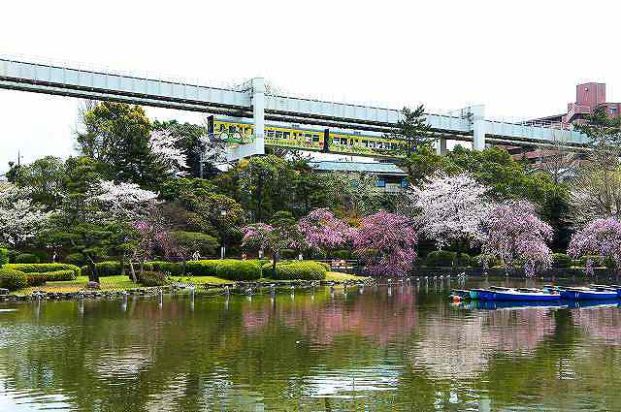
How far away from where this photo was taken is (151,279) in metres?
45.5

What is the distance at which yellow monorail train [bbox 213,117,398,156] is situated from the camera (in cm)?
7231

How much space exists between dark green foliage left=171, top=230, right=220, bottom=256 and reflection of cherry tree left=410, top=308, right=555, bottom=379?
24.6 m

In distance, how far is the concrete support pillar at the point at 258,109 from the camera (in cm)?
6950

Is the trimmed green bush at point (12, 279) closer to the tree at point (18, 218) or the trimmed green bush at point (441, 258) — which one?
the tree at point (18, 218)

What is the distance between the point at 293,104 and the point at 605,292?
138 ft

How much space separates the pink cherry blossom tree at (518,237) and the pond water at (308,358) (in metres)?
20.8

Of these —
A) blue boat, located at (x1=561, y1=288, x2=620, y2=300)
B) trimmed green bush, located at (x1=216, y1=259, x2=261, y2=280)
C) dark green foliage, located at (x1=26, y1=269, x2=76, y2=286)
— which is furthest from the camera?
trimmed green bush, located at (x1=216, y1=259, x2=261, y2=280)

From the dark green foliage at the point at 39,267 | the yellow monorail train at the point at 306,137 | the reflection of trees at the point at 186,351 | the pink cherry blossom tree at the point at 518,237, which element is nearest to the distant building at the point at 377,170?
the yellow monorail train at the point at 306,137

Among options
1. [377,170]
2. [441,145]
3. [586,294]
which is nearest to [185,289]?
[586,294]

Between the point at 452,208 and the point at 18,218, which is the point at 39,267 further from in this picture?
the point at 452,208

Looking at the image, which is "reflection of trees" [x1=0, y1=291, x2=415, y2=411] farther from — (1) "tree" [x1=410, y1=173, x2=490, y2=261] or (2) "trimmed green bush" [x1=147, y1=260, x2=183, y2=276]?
(1) "tree" [x1=410, y1=173, x2=490, y2=261]

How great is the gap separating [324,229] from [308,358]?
40602 millimetres

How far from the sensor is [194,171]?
76.0m

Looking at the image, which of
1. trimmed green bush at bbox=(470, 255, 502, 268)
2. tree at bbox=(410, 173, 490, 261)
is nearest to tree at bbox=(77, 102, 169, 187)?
tree at bbox=(410, 173, 490, 261)
